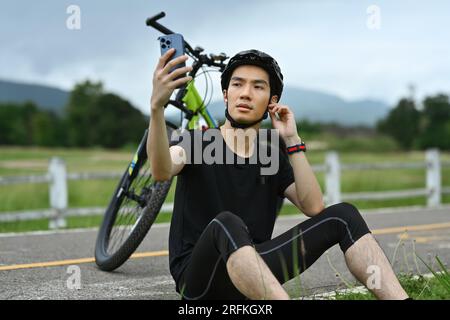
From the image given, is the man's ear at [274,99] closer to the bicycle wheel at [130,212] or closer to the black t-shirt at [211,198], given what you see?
the black t-shirt at [211,198]

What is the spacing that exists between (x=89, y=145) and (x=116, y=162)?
A: 32023 millimetres

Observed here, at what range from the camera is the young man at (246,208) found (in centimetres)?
306

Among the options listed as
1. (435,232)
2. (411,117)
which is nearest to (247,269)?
(435,232)

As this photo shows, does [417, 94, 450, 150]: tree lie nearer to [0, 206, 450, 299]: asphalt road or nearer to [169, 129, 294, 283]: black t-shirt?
[0, 206, 450, 299]: asphalt road

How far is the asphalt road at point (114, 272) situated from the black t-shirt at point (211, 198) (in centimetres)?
49

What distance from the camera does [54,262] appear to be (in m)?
5.33

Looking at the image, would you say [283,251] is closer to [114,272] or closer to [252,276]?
[252,276]

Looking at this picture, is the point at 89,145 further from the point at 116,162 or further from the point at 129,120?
the point at 116,162

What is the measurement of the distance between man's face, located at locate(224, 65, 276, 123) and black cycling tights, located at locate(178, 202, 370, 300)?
0.60 metres

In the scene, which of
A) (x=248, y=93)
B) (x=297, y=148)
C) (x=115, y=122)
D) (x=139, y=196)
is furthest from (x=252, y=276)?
(x=115, y=122)

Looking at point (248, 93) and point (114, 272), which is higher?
point (248, 93)

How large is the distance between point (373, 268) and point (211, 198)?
90cm

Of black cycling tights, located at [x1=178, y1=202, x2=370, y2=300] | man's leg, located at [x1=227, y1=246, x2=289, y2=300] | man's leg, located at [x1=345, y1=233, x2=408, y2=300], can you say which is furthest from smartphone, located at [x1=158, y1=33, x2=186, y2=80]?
man's leg, located at [x1=345, y1=233, x2=408, y2=300]

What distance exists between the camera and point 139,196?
4.94 metres
